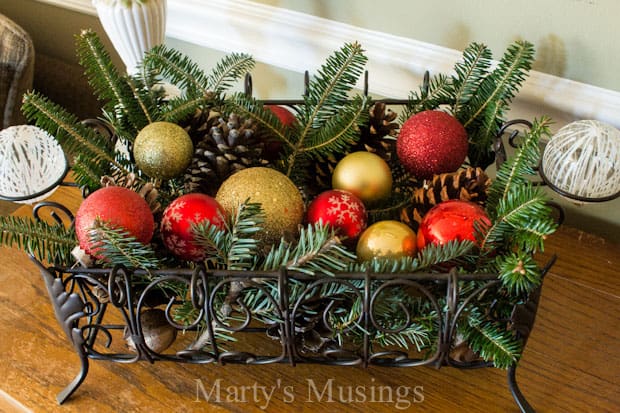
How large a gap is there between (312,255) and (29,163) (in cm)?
33

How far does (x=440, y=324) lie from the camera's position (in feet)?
1.54

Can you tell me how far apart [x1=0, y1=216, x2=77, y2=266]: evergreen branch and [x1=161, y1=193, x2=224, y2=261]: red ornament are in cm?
9

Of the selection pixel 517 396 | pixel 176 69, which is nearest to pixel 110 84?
pixel 176 69

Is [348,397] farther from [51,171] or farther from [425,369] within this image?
[51,171]

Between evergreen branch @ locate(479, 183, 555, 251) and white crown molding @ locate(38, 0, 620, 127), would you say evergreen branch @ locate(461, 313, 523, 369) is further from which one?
white crown molding @ locate(38, 0, 620, 127)

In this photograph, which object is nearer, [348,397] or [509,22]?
[348,397]

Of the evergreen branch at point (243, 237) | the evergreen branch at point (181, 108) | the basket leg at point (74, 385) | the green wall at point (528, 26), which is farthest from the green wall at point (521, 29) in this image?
the basket leg at point (74, 385)

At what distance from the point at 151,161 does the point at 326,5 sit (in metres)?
0.34

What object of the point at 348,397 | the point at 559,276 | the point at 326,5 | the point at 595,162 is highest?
the point at 326,5

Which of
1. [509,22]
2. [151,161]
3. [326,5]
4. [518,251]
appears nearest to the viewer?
[518,251]

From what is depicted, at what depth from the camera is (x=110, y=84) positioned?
2.01ft

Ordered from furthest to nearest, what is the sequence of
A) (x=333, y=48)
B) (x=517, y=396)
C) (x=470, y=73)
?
(x=333, y=48) → (x=470, y=73) → (x=517, y=396)

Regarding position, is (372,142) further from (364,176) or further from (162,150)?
(162,150)

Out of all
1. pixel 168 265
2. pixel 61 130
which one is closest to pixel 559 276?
pixel 168 265
